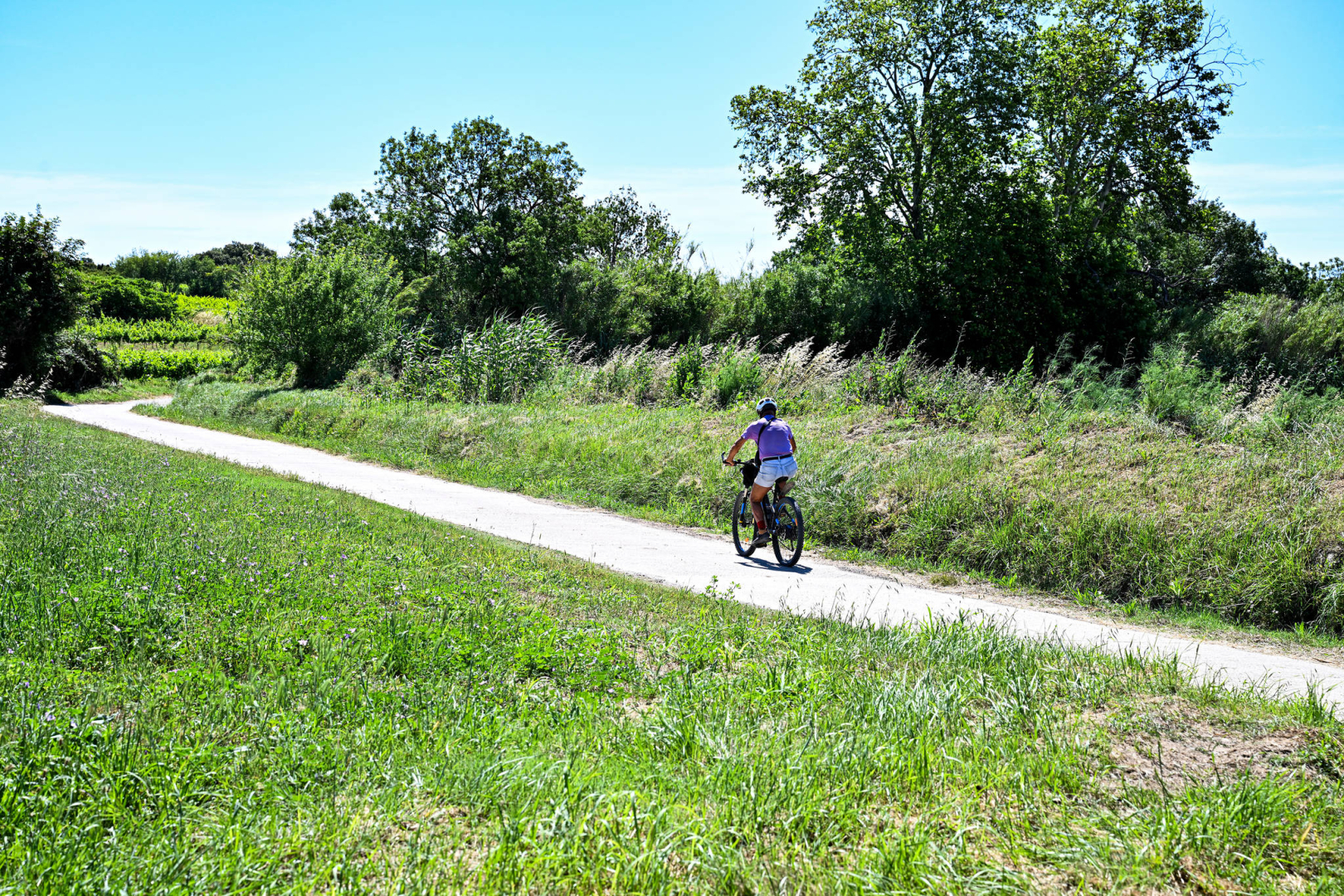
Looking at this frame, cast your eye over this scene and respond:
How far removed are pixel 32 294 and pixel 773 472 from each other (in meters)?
34.7

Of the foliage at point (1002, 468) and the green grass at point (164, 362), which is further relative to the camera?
the green grass at point (164, 362)

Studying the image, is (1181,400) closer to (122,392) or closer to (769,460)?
(769,460)

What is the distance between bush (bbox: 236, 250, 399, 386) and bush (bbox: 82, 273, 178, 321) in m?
41.2

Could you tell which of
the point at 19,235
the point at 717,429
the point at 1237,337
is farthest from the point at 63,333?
the point at 1237,337

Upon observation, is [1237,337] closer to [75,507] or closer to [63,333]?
[75,507]

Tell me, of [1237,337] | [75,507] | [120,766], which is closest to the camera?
[120,766]

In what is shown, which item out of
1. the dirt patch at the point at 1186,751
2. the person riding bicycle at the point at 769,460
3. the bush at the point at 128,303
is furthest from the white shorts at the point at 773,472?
the bush at the point at 128,303

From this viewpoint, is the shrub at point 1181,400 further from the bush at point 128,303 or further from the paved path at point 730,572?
the bush at point 128,303

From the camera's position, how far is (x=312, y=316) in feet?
96.9

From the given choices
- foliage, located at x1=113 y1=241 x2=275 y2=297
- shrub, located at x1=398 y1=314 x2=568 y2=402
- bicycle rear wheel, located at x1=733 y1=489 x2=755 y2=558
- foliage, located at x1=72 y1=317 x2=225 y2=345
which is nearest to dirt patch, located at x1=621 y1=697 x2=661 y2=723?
bicycle rear wheel, located at x1=733 y1=489 x2=755 y2=558

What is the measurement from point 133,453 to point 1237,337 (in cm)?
3205

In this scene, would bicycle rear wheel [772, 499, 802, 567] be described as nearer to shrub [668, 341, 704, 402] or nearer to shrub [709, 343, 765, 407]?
shrub [709, 343, 765, 407]

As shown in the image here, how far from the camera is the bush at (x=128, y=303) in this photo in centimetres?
6494

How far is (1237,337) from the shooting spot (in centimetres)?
2920
